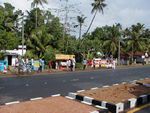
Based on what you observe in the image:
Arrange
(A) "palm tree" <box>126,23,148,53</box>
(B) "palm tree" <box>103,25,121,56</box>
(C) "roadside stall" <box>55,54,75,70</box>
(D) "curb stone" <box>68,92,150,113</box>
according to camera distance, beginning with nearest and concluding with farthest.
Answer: (D) "curb stone" <box>68,92,150,113</box> → (C) "roadside stall" <box>55,54,75,70</box> → (B) "palm tree" <box>103,25,121,56</box> → (A) "palm tree" <box>126,23,148,53</box>

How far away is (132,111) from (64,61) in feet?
65.9

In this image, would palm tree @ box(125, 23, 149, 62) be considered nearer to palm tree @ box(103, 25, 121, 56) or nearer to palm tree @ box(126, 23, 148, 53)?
palm tree @ box(126, 23, 148, 53)

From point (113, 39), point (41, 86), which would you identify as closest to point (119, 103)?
point (41, 86)

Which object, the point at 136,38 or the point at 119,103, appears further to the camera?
the point at 136,38

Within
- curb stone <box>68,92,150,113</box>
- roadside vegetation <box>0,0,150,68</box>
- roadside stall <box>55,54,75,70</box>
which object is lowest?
curb stone <box>68,92,150,113</box>

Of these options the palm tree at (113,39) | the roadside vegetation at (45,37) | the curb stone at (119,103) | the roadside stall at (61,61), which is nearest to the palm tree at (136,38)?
the palm tree at (113,39)

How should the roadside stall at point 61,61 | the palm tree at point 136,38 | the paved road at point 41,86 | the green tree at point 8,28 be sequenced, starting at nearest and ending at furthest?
the paved road at point 41,86 → the roadside stall at point 61,61 → the green tree at point 8,28 → the palm tree at point 136,38

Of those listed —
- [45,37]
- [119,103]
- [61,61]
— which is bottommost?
[119,103]

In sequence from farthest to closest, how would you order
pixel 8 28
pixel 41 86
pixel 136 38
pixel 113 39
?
pixel 136 38 → pixel 113 39 → pixel 8 28 → pixel 41 86

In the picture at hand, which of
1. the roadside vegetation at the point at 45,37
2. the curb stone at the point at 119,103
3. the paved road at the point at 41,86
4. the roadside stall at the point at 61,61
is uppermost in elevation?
the roadside vegetation at the point at 45,37

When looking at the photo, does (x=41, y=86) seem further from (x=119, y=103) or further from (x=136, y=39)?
(x=136, y=39)

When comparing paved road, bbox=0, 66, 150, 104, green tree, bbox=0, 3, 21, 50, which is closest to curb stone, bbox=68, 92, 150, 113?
paved road, bbox=0, 66, 150, 104

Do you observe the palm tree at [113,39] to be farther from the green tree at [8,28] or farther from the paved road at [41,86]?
the paved road at [41,86]

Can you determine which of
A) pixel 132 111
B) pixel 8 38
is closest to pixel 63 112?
pixel 132 111
